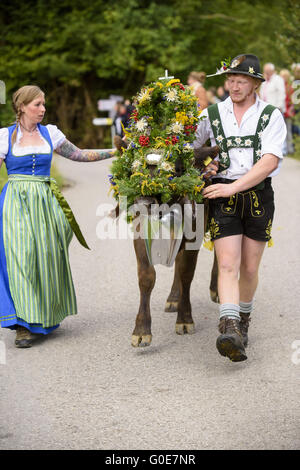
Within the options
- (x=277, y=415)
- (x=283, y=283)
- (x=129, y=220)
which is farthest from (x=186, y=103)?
(x=283, y=283)

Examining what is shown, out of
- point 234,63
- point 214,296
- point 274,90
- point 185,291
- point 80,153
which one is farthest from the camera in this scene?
point 274,90

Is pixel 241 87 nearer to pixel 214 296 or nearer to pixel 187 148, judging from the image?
pixel 187 148

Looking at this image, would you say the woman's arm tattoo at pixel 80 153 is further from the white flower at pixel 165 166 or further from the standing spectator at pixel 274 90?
the standing spectator at pixel 274 90

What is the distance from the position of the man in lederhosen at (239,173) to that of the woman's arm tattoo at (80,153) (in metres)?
1.02

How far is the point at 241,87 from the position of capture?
224 inches

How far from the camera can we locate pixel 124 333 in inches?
264

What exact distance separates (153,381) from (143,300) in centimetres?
84

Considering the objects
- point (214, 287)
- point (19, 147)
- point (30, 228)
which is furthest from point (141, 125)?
point (214, 287)

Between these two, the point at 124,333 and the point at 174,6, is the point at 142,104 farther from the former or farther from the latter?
the point at 174,6

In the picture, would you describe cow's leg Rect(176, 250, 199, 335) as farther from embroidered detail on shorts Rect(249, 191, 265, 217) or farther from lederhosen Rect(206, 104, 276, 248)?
embroidered detail on shorts Rect(249, 191, 265, 217)

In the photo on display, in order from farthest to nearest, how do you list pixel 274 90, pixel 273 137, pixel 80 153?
pixel 274 90 → pixel 80 153 → pixel 273 137

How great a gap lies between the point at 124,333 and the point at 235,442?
96.9 inches

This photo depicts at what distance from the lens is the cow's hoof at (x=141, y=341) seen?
616 centimetres

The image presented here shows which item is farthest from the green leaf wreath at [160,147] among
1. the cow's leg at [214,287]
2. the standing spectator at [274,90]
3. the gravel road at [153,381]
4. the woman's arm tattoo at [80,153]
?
the standing spectator at [274,90]
